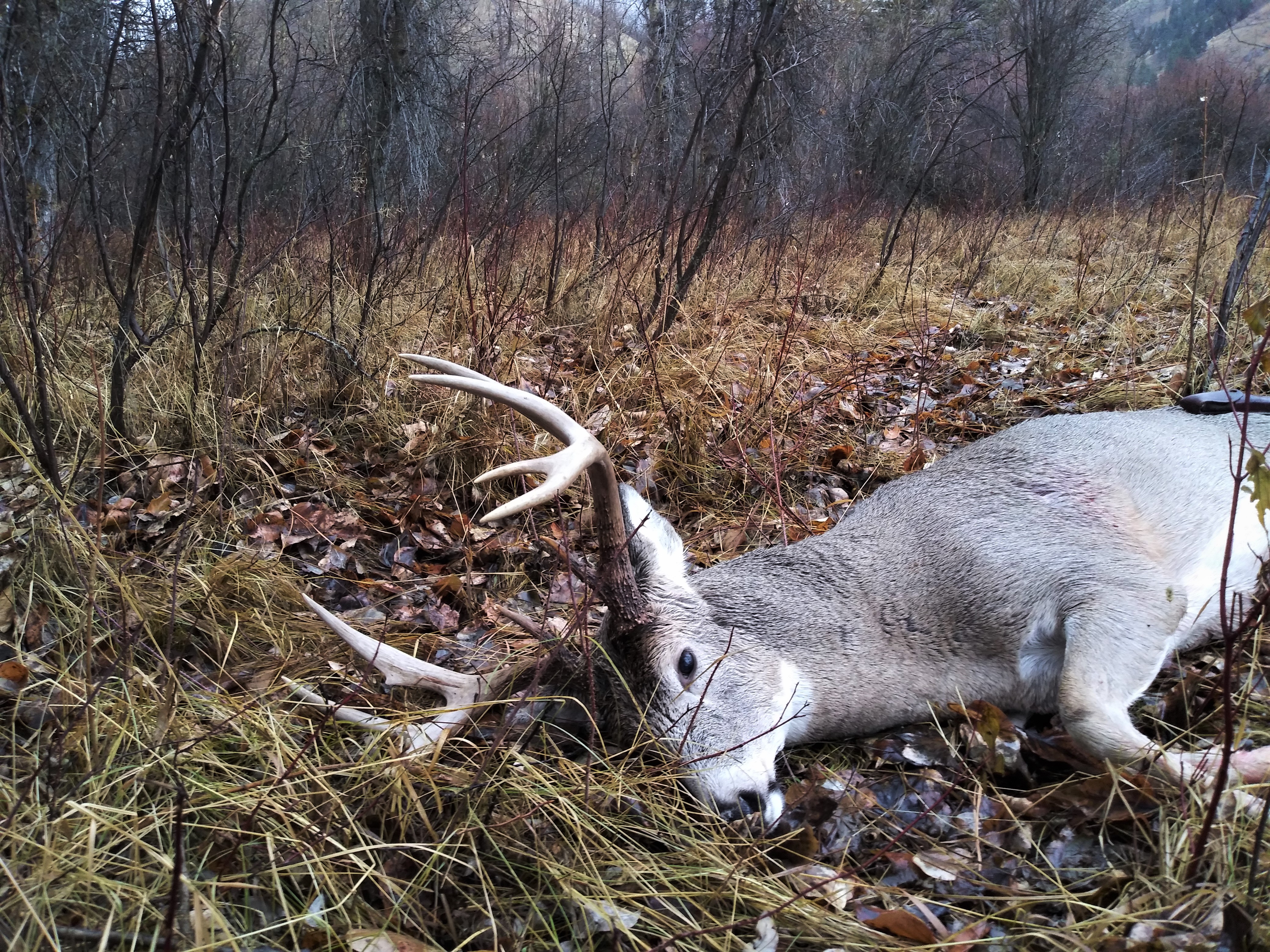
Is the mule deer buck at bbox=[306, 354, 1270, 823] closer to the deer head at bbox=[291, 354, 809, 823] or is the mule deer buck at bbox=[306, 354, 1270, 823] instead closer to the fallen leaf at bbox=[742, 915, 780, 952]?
the deer head at bbox=[291, 354, 809, 823]

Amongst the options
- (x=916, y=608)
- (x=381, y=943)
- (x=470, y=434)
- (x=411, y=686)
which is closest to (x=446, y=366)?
(x=411, y=686)

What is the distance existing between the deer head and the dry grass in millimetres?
104

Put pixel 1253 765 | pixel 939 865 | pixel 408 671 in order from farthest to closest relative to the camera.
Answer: pixel 408 671 < pixel 1253 765 < pixel 939 865

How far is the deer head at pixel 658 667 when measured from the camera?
85.7 inches

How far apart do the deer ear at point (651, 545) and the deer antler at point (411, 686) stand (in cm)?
55

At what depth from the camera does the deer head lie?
7.14 ft

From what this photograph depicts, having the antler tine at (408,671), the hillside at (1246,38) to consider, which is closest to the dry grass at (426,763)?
the antler tine at (408,671)

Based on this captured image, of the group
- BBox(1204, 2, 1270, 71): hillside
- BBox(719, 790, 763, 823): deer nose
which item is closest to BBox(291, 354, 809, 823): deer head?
BBox(719, 790, 763, 823): deer nose

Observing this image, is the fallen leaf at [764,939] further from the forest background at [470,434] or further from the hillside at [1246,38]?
the hillside at [1246,38]

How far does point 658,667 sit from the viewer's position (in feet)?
7.78

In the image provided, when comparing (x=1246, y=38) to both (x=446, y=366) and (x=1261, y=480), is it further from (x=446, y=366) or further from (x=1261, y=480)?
(x=446, y=366)

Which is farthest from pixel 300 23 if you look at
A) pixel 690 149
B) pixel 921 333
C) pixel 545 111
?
pixel 921 333

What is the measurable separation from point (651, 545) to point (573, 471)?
655mm

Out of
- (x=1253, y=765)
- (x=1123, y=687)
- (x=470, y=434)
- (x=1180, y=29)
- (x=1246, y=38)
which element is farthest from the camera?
(x=1180, y=29)
